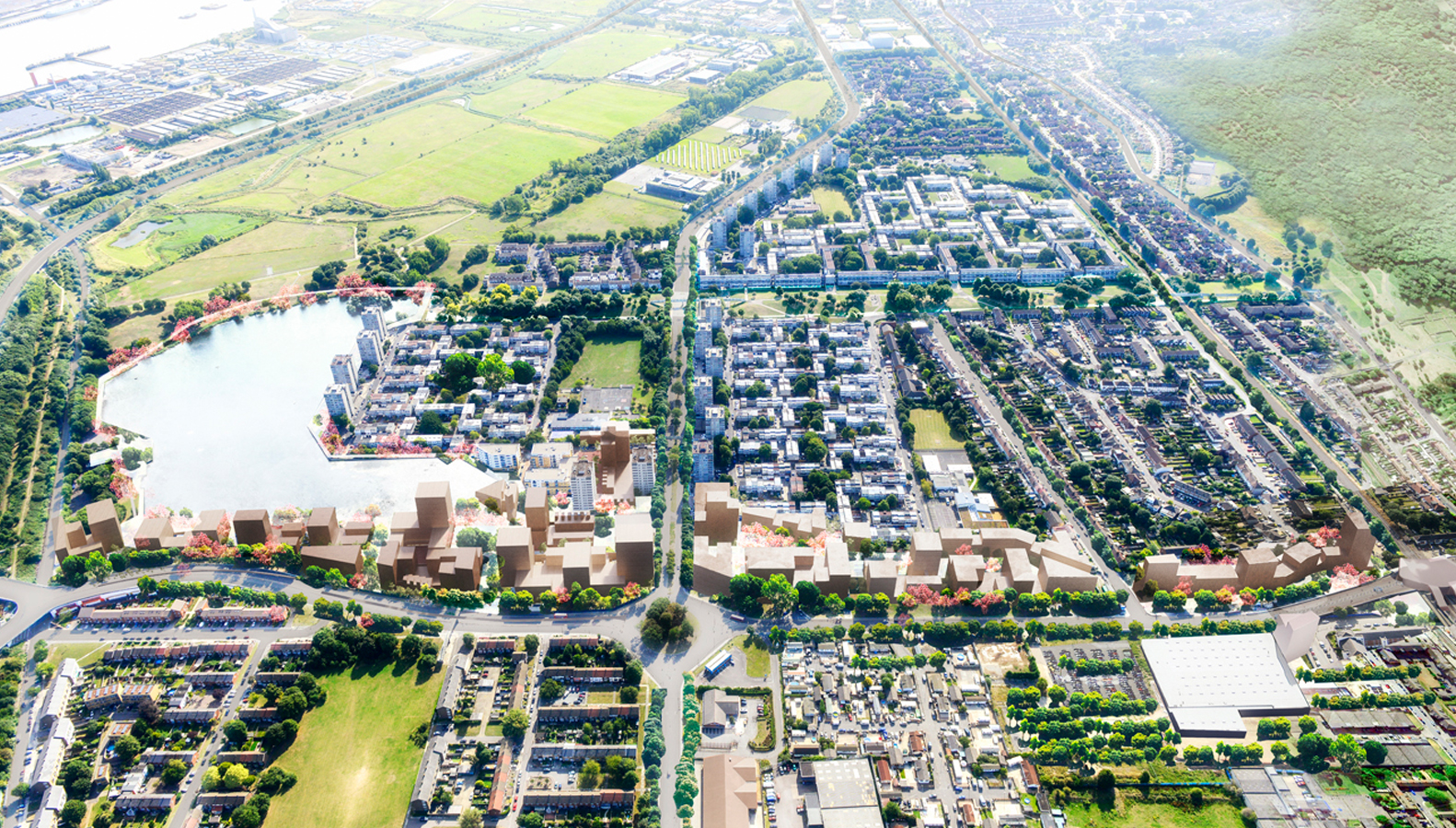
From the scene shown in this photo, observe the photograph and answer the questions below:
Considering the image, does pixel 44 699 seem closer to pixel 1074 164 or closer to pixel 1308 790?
pixel 1308 790

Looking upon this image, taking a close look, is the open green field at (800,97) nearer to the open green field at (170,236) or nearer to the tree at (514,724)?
the open green field at (170,236)

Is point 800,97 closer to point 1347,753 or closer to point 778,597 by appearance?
point 778,597

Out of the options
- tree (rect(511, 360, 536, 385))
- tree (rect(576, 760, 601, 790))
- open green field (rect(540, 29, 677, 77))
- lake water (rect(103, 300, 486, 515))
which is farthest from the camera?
open green field (rect(540, 29, 677, 77))

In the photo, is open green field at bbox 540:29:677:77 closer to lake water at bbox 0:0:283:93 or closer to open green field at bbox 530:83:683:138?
open green field at bbox 530:83:683:138

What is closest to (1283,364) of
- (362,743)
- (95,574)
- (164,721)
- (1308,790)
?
(1308,790)

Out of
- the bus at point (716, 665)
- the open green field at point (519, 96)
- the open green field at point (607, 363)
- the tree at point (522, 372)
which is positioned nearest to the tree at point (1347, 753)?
the bus at point (716, 665)

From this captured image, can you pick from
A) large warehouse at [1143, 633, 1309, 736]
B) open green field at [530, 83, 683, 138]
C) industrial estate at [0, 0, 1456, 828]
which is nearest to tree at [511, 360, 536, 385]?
industrial estate at [0, 0, 1456, 828]
